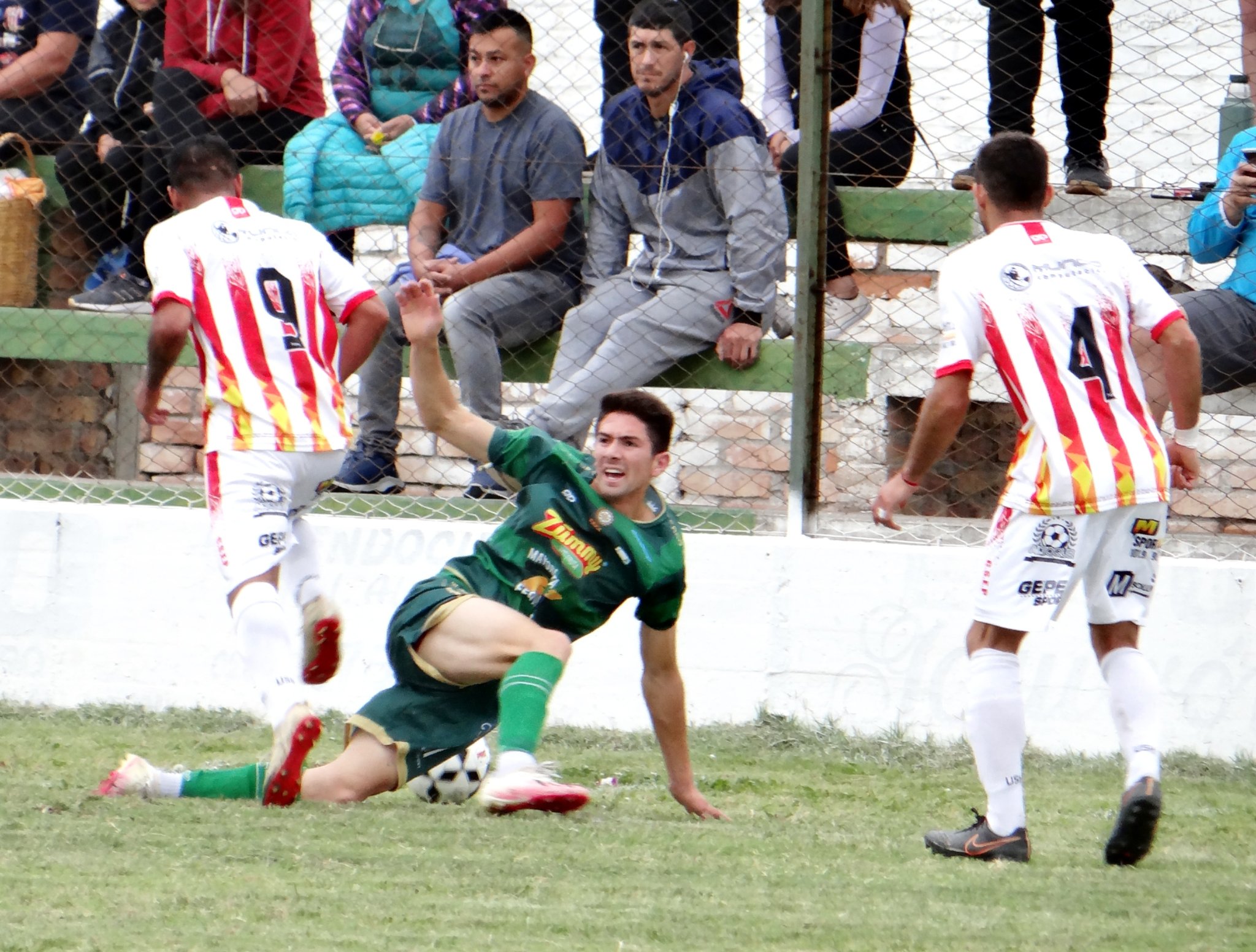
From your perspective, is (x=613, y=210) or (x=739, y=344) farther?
(x=613, y=210)

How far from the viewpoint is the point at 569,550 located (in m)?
4.18

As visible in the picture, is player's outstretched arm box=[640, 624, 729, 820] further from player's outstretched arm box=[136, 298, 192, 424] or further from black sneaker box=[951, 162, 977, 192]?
black sneaker box=[951, 162, 977, 192]

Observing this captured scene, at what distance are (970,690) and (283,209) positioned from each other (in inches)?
150

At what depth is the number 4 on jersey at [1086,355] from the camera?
3.75m

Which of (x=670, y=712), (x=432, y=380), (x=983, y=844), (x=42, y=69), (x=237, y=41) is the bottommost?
(x=983, y=844)

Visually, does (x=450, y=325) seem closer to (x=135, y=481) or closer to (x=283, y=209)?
(x=283, y=209)

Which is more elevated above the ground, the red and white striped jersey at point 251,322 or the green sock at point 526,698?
the red and white striped jersey at point 251,322

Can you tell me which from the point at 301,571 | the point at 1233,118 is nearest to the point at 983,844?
the point at 301,571

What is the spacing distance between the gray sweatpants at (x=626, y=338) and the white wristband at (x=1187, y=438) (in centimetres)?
226

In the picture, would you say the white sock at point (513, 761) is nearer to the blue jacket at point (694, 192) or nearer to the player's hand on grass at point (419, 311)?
the player's hand on grass at point (419, 311)

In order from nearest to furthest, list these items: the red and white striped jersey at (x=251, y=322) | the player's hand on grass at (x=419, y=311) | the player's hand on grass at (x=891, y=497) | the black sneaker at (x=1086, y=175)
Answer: the player's hand on grass at (x=891, y=497) < the player's hand on grass at (x=419, y=311) < the red and white striped jersey at (x=251, y=322) < the black sneaker at (x=1086, y=175)

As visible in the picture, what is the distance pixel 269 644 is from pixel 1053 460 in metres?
2.08

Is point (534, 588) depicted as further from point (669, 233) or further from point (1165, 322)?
point (669, 233)

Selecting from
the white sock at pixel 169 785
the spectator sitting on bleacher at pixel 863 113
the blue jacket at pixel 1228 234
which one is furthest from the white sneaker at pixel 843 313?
the white sock at pixel 169 785
